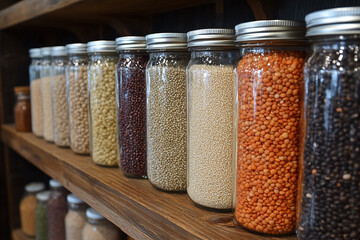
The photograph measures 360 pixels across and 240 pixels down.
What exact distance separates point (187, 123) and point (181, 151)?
69 millimetres

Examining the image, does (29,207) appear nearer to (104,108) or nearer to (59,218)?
(59,218)

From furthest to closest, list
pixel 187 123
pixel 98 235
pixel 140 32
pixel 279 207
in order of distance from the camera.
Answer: pixel 140 32, pixel 98 235, pixel 187 123, pixel 279 207

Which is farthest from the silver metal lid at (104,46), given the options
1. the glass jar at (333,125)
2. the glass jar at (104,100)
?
the glass jar at (333,125)

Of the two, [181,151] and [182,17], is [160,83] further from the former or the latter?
[182,17]

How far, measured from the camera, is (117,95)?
0.83 m

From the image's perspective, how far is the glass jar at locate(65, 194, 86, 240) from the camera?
3.56ft

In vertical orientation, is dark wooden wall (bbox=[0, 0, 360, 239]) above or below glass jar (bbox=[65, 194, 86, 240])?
above

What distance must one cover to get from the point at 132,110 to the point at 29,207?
0.89m

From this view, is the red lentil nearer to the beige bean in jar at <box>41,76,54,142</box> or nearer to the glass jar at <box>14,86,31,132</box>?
the beige bean in jar at <box>41,76,54,142</box>

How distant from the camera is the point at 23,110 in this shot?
1.40 metres

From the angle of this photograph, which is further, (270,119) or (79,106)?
(79,106)

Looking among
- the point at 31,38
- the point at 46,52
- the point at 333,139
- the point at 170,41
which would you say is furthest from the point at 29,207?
the point at 333,139

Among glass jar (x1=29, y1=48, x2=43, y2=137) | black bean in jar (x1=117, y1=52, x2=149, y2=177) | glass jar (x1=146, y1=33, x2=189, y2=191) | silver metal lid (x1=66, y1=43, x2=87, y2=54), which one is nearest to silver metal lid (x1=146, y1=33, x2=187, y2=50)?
glass jar (x1=146, y1=33, x2=189, y2=191)

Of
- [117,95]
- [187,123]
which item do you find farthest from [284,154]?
[117,95]
